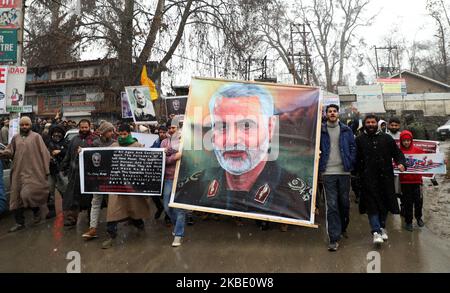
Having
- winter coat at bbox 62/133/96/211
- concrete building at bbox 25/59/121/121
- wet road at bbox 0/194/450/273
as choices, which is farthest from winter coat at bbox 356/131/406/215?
concrete building at bbox 25/59/121/121

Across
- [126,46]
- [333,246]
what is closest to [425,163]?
[333,246]

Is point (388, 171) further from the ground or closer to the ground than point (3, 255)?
further from the ground

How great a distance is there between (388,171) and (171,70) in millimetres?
11790

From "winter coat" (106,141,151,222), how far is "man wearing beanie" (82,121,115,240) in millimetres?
319

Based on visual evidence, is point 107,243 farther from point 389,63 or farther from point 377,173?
point 389,63

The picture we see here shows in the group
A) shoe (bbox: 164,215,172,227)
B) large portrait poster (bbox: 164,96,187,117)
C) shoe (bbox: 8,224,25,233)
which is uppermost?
large portrait poster (bbox: 164,96,187,117)

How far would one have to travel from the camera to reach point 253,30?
53.2 ft

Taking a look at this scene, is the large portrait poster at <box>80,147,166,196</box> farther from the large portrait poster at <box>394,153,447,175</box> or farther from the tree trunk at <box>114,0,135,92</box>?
the tree trunk at <box>114,0,135,92</box>

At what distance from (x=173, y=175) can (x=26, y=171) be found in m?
2.53

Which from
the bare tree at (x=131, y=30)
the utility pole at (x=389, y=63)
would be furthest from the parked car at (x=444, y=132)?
the utility pole at (x=389, y=63)

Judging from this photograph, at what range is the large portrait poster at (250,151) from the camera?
5.01 m

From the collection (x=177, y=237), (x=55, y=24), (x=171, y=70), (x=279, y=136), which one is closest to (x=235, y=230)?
(x=177, y=237)

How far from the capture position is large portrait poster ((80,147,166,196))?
17.3 ft
